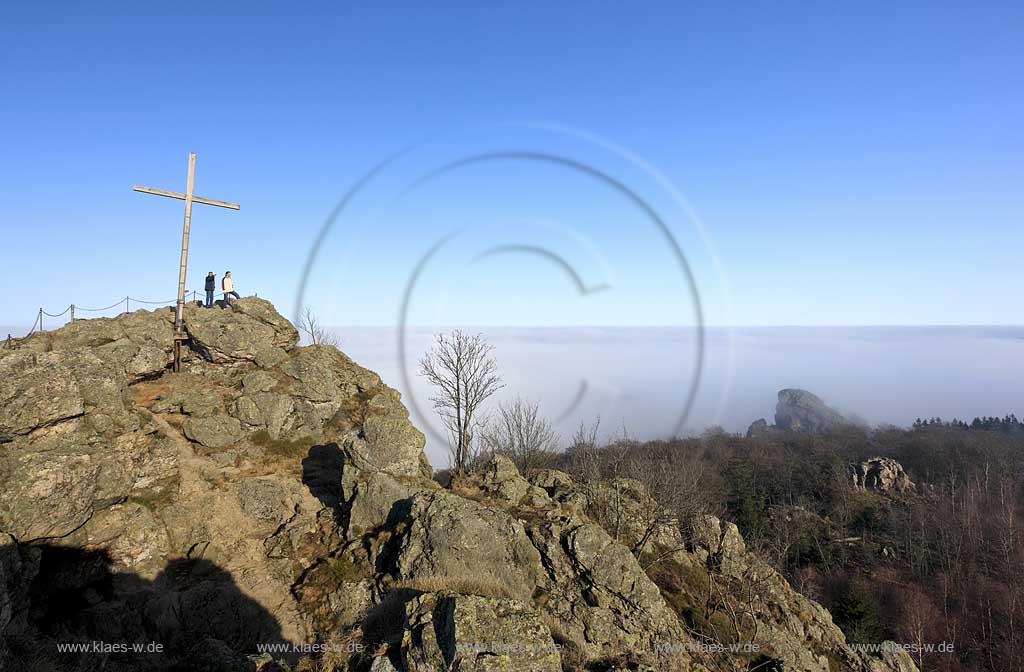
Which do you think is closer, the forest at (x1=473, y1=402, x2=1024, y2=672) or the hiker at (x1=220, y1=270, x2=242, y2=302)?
the hiker at (x1=220, y1=270, x2=242, y2=302)

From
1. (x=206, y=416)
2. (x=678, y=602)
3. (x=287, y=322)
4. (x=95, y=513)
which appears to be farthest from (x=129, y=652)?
(x=678, y=602)

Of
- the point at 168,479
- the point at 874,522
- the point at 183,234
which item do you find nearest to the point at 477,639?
the point at 168,479

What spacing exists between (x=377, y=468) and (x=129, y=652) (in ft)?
27.8

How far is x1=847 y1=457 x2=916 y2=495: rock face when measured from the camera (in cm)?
9781

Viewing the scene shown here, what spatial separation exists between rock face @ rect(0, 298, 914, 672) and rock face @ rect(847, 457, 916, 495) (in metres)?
95.6

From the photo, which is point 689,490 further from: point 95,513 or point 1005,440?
point 1005,440

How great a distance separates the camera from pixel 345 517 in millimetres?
18000

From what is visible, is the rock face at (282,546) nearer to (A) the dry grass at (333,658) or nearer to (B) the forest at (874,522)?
(A) the dry grass at (333,658)

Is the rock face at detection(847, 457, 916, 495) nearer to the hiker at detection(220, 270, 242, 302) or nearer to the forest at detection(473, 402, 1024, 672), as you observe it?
the forest at detection(473, 402, 1024, 672)

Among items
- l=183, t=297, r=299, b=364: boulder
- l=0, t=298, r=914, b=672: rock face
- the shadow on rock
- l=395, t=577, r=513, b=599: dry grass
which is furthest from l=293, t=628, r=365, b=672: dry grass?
l=183, t=297, r=299, b=364: boulder

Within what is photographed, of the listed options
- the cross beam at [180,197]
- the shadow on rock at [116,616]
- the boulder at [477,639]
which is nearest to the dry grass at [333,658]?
the shadow on rock at [116,616]

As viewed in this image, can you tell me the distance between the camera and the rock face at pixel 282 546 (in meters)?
11.9

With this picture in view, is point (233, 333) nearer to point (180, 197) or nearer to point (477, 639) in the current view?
point (180, 197)

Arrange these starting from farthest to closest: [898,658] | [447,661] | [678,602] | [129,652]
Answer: [898,658] → [678,602] → [129,652] → [447,661]
